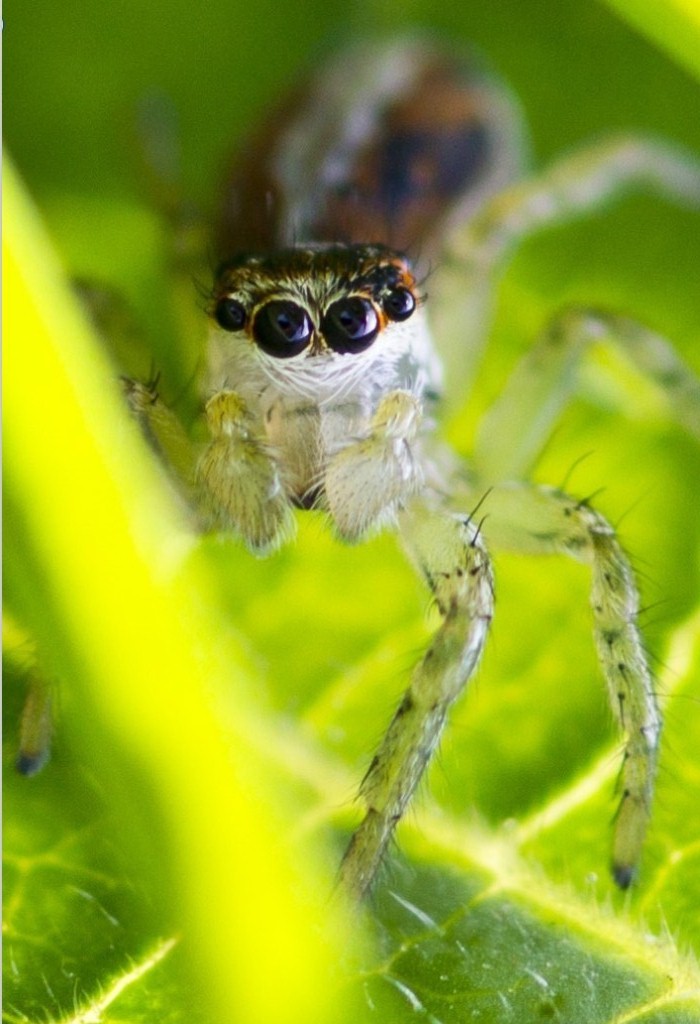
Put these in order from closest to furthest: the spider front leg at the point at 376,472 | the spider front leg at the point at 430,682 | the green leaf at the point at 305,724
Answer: the green leaf at the point at 305,724 < the spider front leg at the point at 430,682 < the spider front leg at the point at 376,472

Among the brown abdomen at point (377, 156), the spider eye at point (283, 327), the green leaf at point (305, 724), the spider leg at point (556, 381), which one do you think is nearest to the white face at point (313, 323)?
the spider eye at point (283, 327)

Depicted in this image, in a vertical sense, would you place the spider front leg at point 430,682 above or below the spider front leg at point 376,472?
below

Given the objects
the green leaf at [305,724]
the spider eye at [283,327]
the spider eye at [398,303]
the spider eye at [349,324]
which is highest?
the spider eye at [398,303]

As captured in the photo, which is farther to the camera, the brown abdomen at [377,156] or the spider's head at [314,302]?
the brown abdomen at [377,156]

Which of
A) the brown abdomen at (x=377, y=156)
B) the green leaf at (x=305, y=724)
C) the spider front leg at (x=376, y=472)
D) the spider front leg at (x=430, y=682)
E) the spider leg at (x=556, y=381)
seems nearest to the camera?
the green leaf at (x=305, y=724)

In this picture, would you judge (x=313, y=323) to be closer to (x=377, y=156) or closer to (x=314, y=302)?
(x=314, y=302)

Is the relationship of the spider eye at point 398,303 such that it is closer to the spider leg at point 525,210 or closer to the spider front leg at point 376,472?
the spider front leg at point 376,472

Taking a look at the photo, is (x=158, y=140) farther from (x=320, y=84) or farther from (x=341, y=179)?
(x=341, y=179)

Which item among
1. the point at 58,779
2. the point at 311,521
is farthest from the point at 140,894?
the point at 311,521
